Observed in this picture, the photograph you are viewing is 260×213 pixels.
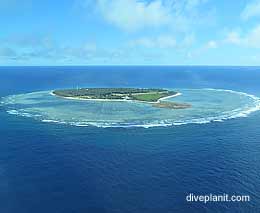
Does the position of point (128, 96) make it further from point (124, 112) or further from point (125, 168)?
point (125, 168)

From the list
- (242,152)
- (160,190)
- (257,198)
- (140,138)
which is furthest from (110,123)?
(257,198)

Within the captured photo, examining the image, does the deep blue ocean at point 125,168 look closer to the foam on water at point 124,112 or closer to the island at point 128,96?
the foam on water at point 124,112

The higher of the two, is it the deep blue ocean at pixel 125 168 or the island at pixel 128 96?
the island at pixel 128 96

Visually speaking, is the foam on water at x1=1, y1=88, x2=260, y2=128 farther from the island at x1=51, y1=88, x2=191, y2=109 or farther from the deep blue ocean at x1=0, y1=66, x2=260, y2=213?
the deep blue ocean at x1=0, y1=66, x2=260, y2=213

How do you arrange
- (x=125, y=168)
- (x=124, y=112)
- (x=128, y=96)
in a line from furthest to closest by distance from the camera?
(x=128, y=96) < (x=124, y=112) < (x=125, y=168)

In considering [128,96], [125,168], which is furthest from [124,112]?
[125,168]

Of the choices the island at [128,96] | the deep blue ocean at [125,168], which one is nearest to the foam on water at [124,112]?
the island at [128,96]
